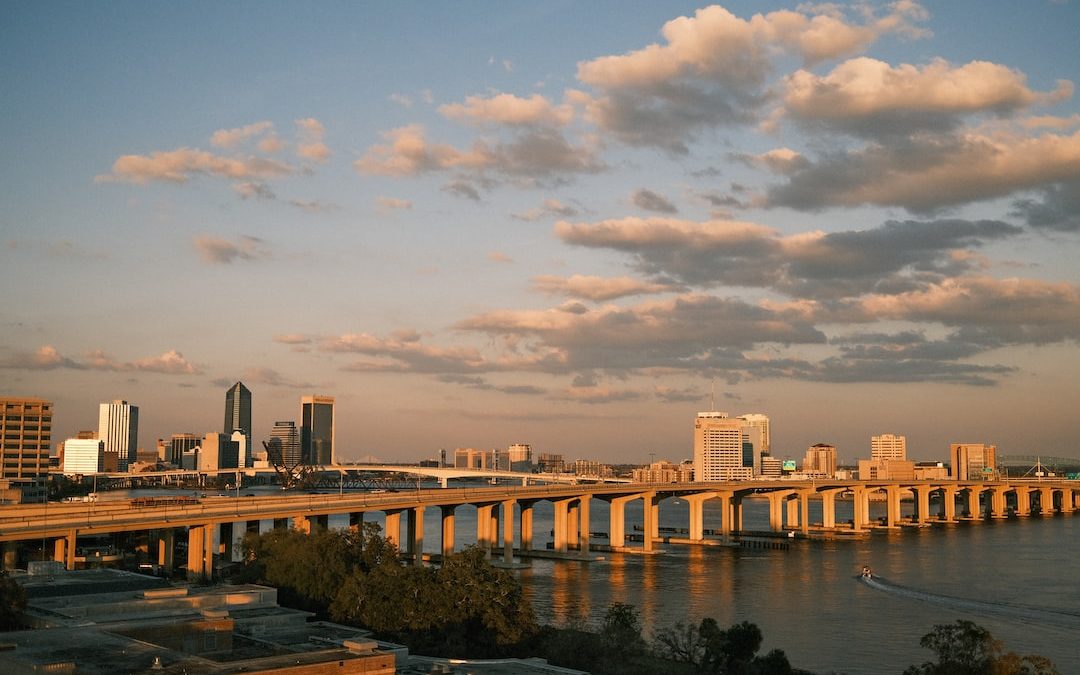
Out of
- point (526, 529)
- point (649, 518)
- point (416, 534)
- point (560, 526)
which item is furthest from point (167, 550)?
point (649, 518)

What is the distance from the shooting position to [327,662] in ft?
89.3

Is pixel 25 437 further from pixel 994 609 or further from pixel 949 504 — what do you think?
pixel 994 609

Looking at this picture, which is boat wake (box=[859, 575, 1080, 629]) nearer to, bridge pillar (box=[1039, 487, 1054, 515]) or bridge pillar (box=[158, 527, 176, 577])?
bridge pillar (box=[158, 527, 176, 577])

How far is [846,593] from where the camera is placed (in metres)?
76.4

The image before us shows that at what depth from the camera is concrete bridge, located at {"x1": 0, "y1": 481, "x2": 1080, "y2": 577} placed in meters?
67.5

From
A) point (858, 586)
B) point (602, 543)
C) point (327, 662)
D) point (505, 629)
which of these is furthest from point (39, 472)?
point (327, 662)

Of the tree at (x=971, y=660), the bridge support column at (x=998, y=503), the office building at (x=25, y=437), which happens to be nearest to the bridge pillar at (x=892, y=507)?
the bridge support column at (x=998, y=503)

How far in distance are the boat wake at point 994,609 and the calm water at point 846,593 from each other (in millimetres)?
120

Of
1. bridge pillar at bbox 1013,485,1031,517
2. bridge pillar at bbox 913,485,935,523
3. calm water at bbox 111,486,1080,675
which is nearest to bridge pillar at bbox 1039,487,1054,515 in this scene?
bridge pillar at bbox 1013,485,1031,517

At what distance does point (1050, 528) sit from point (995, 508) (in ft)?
107

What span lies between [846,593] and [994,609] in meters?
10.6

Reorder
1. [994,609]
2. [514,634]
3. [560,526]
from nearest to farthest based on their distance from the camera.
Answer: [514,634], [994,609], [560,526]

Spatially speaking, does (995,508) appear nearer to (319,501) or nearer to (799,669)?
(319,501)

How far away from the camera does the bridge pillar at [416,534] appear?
287 ft
